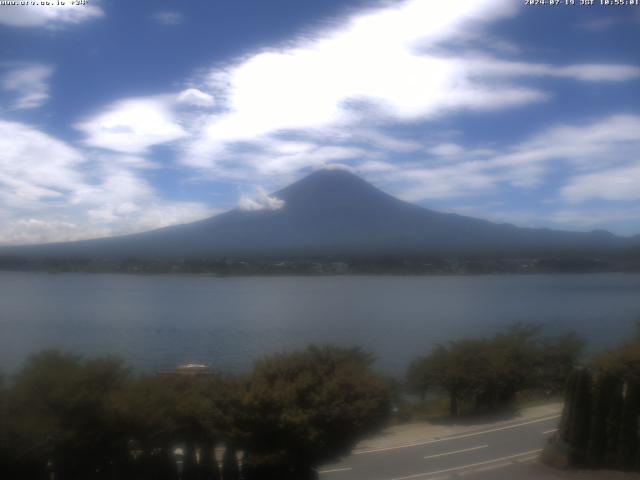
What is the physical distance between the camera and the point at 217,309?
51.1 metres

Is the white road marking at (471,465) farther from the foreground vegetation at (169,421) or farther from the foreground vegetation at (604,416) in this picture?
the foreground vegetation at (169,421)

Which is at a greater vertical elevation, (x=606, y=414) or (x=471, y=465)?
(x=606, y=414)

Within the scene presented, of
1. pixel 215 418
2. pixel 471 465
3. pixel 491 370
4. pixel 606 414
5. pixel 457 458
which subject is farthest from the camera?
pixel 491 370

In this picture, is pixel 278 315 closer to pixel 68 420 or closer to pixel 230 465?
pixel 230 465

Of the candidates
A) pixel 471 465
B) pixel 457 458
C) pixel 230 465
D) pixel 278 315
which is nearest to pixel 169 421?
pixel 230 465

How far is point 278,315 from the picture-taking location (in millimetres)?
46000

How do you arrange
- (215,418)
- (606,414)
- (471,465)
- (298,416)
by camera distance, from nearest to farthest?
(298,416)
(215,418)
(606,414)
(471,465)

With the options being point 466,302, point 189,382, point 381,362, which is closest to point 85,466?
point 189,382

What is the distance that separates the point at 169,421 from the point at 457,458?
6009 mm

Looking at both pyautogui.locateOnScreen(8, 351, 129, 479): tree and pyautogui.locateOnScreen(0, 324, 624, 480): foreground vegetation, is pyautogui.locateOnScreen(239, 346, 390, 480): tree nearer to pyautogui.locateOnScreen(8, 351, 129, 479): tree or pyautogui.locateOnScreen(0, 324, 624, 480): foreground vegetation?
pyautogui.locateOnScreen(0, 324, 624, 480): foreground vegetation

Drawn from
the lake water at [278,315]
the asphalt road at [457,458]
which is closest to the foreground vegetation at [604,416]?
the asphalt road at [457,458]

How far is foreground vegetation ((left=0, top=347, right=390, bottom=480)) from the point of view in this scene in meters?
8.51

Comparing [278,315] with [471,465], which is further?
[278,315]

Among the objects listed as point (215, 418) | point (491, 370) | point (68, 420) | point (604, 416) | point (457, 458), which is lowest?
point (457, 458)
